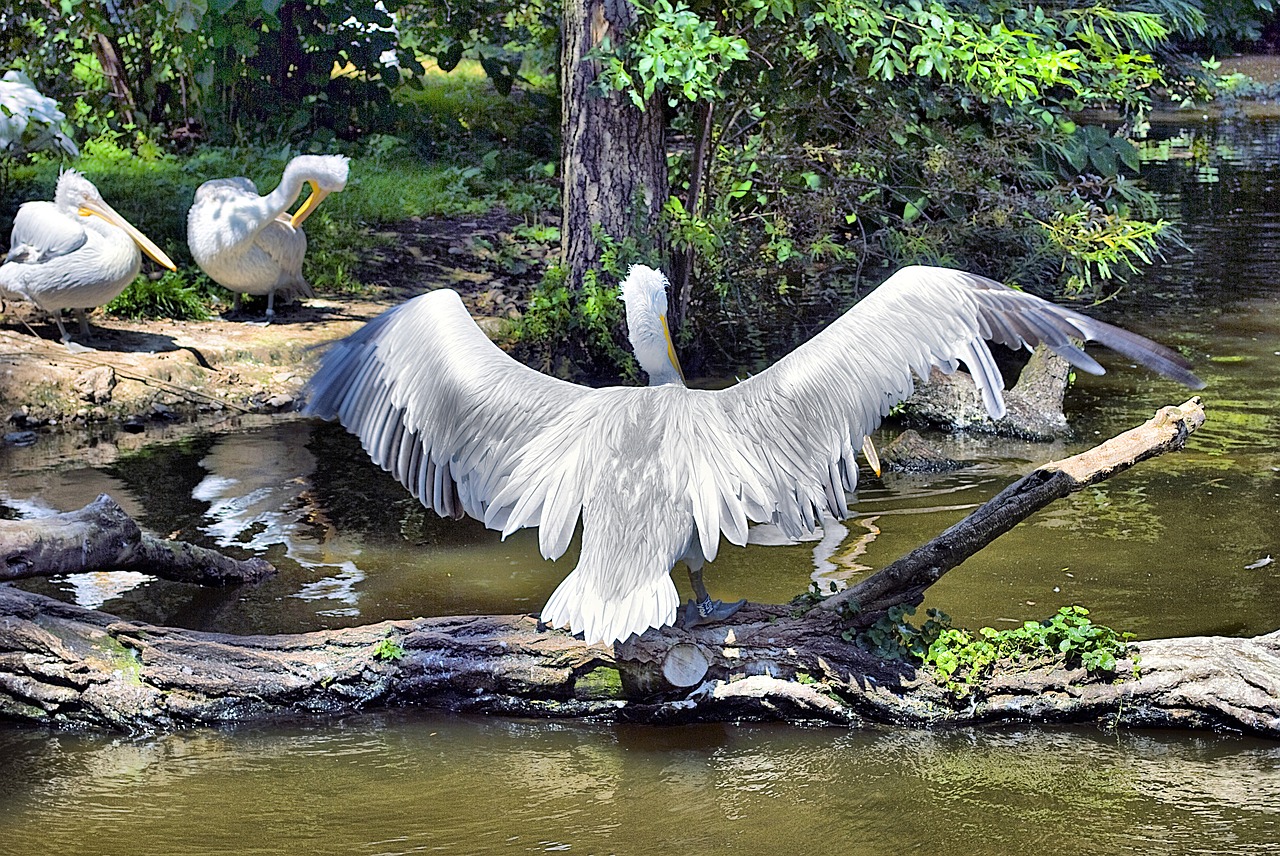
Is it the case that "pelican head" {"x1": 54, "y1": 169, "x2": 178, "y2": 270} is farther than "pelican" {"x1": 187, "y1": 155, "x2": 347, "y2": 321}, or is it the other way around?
"pelican" {"x1": 187, "y1": 155, "x2": 347, "y2": 321}

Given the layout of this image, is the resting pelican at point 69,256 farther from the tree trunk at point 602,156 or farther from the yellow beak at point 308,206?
the tree trunk at point 602,156

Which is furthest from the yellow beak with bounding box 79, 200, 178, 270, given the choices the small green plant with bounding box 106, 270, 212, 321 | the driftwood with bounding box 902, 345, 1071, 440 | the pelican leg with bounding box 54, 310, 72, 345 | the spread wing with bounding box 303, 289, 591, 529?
the driftwood with bounding box 902, 345, 1071, 440

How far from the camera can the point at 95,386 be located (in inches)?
304

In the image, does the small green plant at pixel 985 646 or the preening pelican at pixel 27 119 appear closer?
the small green plant at pixel 985 646

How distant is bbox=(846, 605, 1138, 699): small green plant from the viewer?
3969 millimetres

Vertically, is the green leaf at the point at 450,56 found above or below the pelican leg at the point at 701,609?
above

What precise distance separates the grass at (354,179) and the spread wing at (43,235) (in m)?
0.99

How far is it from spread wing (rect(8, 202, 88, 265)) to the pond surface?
1.28m

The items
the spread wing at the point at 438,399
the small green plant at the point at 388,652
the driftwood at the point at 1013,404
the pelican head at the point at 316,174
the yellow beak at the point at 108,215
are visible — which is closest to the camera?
the small green plant at the point at 388,652

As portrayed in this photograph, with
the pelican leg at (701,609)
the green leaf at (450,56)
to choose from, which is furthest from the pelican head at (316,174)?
the pelican leg at (701,609)

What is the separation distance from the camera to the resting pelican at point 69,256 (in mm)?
7809

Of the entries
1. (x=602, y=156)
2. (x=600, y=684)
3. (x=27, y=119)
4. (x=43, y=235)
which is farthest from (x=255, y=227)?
(x=600, y=684)

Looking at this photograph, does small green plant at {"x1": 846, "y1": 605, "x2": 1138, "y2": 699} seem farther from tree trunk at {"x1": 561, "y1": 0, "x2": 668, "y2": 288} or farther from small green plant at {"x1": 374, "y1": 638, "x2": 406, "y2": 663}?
tree trunk at {"x1": 561, "y1": 0, "x2": 668, "y2": 288}

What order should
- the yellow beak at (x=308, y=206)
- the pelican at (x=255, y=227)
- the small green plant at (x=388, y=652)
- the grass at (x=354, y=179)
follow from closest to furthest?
1. the small green plant at (x=388, y=652)
2. the pelican at (x=255, y=227)
3. the yellow beak at (x=308, y=206)
4. the grass at (x=354, y=179)
